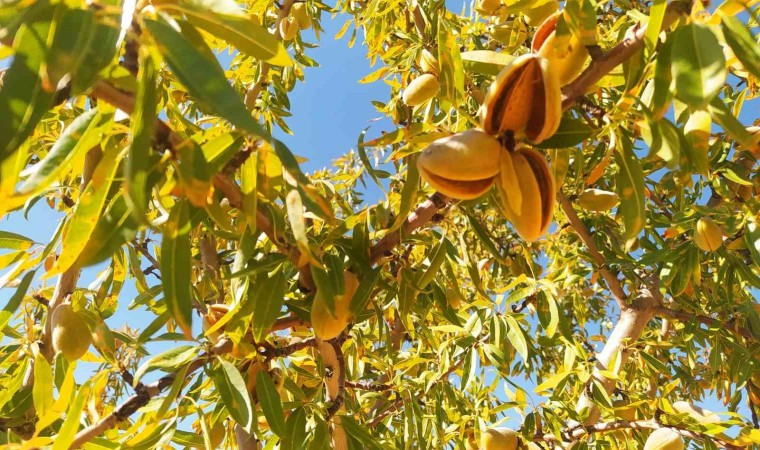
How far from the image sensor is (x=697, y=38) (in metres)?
0.63

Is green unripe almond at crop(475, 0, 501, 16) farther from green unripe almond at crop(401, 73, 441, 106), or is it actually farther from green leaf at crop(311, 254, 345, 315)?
green leaf at crop(311, 254, 345, 315)

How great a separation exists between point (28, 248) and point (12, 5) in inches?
27.9

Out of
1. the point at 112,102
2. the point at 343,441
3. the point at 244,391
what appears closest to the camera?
the point at 112,102

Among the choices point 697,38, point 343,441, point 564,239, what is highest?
point 564,239

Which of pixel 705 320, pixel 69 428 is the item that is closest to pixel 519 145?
pixel 69 428

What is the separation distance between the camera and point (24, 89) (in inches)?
19.4

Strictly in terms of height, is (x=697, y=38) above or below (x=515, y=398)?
above

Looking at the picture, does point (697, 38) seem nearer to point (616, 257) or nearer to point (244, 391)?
point (244, 391)

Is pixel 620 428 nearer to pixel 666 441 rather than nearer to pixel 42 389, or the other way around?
pixel 666 441

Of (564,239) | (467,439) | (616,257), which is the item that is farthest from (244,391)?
(564,239)

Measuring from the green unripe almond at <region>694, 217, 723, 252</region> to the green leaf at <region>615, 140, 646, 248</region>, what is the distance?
963 millimetres

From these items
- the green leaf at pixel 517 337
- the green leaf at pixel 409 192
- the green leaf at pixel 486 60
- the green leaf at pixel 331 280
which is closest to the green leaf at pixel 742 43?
the green leaf at pixel 486 60

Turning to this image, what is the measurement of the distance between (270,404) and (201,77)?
2.09 ft

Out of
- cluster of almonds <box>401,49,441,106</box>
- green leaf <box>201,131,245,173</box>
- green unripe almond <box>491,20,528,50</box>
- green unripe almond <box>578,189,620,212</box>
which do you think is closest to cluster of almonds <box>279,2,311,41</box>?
green unripe almond <box>491,20,528,50</box>
